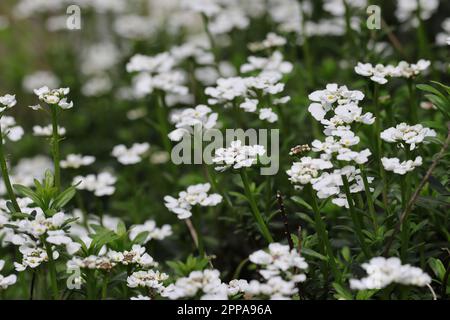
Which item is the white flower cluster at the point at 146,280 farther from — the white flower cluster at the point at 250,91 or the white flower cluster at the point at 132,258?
the white flower cluster at the point at 250,91

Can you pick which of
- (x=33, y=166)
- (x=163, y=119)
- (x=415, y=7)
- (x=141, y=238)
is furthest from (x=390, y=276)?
(x=33, y=166)

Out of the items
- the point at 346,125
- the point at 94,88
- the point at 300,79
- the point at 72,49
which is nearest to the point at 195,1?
the point at 300,79

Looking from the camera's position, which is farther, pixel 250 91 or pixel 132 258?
pixel 250 91

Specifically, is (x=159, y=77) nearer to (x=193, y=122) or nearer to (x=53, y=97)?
(x=193, y=122)

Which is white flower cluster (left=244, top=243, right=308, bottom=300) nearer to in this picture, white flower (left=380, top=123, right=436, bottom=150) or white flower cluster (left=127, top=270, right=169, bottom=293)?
white flower cluster (left=127, top=270, right=169, bottom=293)

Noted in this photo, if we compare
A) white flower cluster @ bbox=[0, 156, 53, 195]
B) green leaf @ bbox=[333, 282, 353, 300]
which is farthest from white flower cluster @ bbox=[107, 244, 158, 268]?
white flower cluster @ bbox=[0, 156, 53, 195]

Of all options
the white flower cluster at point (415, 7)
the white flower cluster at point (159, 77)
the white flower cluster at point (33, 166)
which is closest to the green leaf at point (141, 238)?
the white flower cluster at point (159, 77)
